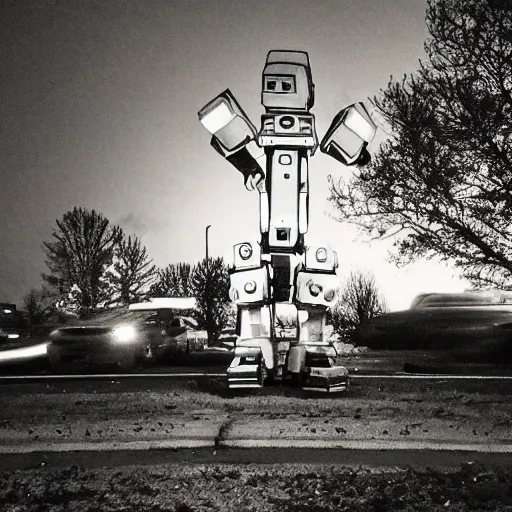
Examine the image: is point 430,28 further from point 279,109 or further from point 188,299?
point 188,299

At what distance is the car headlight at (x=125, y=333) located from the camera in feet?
40.8

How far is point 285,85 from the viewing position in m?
7.41

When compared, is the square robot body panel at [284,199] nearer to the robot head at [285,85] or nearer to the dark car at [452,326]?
the robot head at [285,85]

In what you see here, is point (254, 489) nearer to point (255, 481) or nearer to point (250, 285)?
point (255, 481)

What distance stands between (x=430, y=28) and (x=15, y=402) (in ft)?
45.2

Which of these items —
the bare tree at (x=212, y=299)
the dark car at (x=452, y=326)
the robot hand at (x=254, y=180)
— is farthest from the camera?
the bare tree at (x=212, y=299)

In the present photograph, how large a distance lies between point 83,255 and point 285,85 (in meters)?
37.4

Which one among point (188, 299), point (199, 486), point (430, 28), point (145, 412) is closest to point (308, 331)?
point (145, 412)

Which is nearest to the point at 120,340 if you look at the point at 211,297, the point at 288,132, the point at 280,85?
the point at 288,132

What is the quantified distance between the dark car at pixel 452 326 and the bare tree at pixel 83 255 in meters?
26.6

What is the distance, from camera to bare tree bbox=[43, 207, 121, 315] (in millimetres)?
42062

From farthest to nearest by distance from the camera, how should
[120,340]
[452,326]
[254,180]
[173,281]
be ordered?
[173,281] → [452,326] → [120,340] → [254,180]

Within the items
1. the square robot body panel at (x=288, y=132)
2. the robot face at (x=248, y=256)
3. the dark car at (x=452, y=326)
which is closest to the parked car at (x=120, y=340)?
the robot face at (x=248, y=256)

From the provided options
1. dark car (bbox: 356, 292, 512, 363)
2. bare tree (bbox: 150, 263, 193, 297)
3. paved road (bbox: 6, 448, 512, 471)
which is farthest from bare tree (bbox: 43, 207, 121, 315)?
paved road (bbox: 6, 448, 512, 471)
